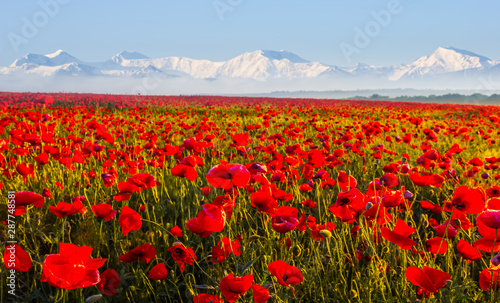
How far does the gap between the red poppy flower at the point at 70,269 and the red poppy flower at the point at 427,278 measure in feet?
2.99

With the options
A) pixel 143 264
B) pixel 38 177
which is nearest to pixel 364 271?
pixel 143 264

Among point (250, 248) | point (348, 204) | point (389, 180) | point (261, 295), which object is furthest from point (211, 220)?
point (389, 180)

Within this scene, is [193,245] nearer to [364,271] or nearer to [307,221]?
[307,221]

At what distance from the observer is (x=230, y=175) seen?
1171 millimetres

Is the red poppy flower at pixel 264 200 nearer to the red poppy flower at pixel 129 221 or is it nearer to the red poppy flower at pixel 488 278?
the red poppy flower at pixel 129 221

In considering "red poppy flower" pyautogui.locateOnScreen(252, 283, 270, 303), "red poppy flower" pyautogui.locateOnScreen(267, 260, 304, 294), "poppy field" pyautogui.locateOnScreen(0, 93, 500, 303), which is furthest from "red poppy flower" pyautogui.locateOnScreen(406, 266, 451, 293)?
"red poppy flower" pyautogui.locateOnScreen(252, 283, 270, 303)

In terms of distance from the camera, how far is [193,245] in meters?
2.03

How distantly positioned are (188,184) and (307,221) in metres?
1.59

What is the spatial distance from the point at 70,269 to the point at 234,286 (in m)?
0.45

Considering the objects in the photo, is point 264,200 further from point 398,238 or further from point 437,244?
point 437,244

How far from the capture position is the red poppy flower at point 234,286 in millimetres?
944

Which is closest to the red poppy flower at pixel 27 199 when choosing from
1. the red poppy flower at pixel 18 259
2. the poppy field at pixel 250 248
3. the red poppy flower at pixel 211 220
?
the poppy field at pixel 250 248

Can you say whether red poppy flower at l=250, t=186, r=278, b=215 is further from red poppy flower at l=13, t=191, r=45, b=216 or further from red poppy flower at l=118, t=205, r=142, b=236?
red poppy flower at l=13, t=191, r=45, b=216

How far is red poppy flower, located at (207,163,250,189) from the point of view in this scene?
1.15m
